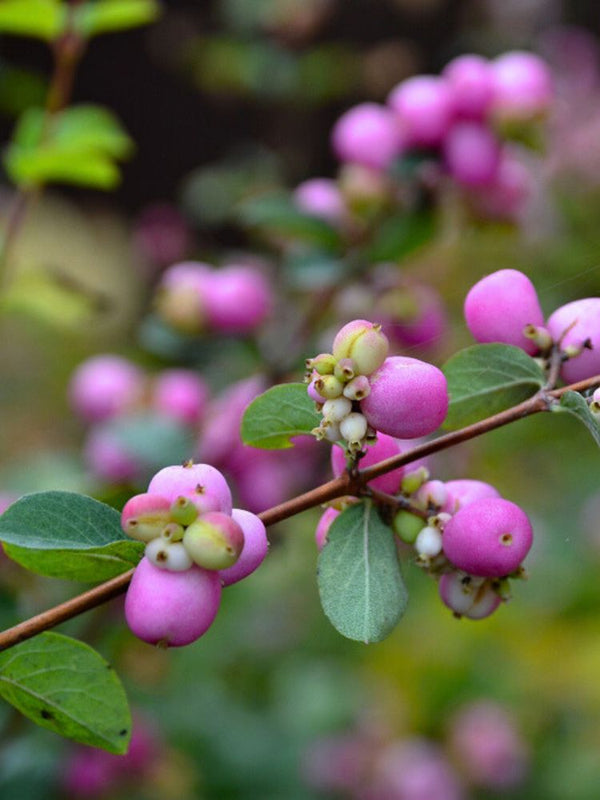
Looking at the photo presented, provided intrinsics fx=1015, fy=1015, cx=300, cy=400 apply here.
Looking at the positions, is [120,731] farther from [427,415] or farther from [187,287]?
[187,287]

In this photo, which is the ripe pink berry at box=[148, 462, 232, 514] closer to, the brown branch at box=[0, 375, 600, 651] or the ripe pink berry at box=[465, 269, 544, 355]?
the brown branch at box=[0, 375, 600, 651]

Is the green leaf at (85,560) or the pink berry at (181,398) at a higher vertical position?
the pink berry at (181,398)

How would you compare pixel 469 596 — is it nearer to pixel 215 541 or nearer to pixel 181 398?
pixel 215 541

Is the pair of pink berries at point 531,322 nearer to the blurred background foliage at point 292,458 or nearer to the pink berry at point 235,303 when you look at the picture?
the blurred background foliage at point 292,458

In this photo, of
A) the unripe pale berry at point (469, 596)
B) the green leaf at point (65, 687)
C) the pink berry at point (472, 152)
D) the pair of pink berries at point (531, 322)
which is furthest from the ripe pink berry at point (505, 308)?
the pink berry at point (472, 152)

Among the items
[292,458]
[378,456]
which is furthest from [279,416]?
[292,458]

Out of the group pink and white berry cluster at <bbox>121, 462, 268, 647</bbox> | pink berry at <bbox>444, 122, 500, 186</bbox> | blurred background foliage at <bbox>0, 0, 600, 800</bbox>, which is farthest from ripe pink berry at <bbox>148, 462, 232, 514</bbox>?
pink berry at <bbox>444, 122, 500, 186</bbox>

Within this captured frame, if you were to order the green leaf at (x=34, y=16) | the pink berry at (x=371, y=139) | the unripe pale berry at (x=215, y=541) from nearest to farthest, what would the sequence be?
the unripe pale berry at (x=215, y=541) < the green leaf at (x=34, y=16) < the pink berry at (x=371, y=139)
